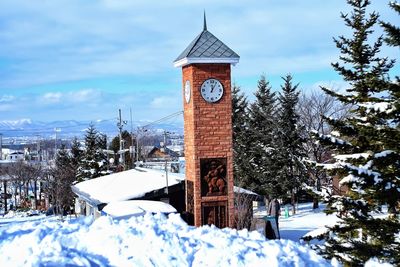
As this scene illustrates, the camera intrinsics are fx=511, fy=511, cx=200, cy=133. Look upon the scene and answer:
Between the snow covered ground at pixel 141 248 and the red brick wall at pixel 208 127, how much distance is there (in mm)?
6987

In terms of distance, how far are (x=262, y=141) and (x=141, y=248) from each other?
2470 centimetres

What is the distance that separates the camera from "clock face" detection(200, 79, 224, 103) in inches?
440

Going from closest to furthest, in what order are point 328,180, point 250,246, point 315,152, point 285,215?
point 250,246 → point 285,215 → point 315,152 → point 328,180

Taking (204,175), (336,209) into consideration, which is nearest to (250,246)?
(336,209)

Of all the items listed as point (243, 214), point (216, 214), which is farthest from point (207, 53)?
point (243, 214)

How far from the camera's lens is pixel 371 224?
7430 mm

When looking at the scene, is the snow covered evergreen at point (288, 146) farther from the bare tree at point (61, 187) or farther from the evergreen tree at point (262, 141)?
the bare tree at point (61, 187)

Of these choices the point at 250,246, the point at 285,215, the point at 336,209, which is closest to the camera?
the point at 250,246

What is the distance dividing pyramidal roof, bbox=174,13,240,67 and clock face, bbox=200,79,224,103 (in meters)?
0.46

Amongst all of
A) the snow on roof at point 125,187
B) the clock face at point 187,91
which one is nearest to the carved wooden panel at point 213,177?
the clock face at point 187,91

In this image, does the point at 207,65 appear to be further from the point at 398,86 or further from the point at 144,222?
the point at 144,222

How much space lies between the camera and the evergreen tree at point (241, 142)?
27.7 m

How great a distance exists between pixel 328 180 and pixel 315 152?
16.9ft

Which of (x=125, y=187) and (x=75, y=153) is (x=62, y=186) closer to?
(x=75, y=153)
